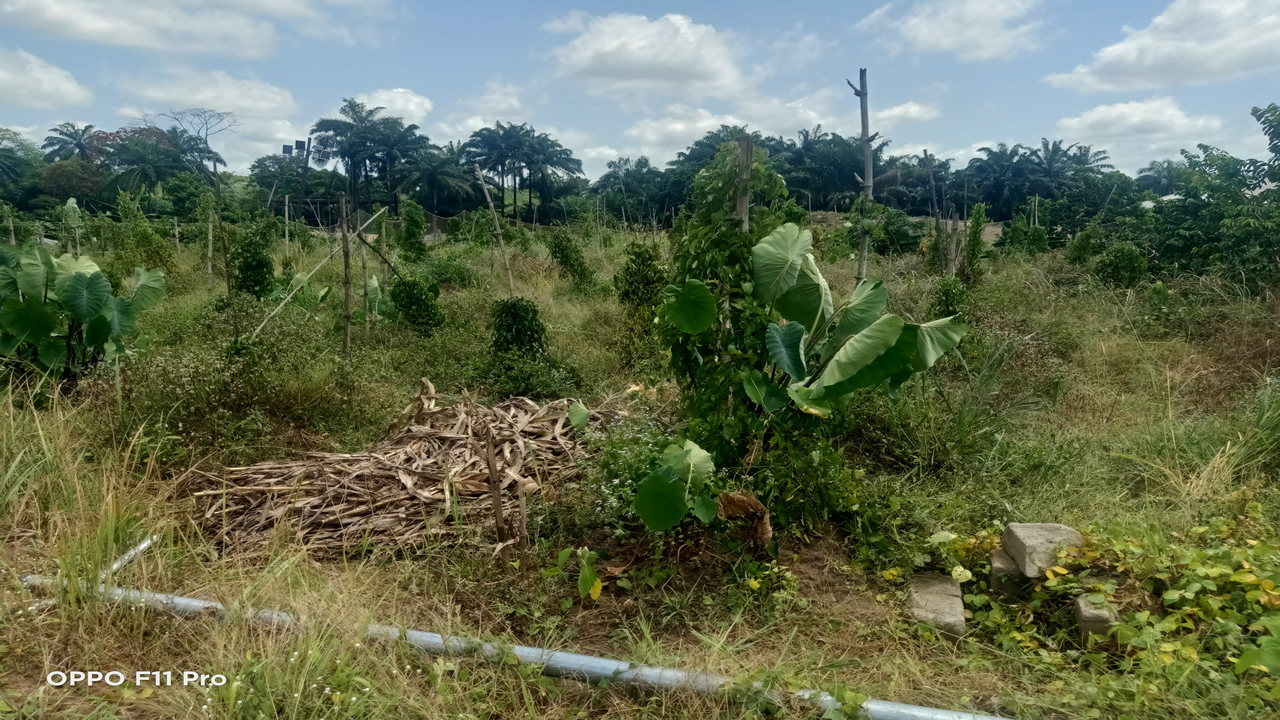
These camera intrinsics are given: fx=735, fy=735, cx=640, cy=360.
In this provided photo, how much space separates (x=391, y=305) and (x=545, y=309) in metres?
1.63

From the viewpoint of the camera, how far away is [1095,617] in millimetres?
2330

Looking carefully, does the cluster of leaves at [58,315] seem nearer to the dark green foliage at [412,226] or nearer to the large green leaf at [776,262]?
the large green leaf at [776,262]

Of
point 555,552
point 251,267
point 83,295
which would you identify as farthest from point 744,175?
point 251,267

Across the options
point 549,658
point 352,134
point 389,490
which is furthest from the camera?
point 352,134

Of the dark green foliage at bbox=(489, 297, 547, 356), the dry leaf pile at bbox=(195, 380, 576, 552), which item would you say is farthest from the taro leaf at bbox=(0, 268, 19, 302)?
the dark green foliage at bbox=(489, 297, 547, 356)

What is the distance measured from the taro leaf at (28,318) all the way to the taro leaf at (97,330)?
21 cm

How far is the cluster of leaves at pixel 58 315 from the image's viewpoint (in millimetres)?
4262

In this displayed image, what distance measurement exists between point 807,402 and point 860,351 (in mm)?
249

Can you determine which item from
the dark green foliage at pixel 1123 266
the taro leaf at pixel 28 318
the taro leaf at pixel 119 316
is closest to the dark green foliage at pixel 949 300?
the dark green foliage at pixel 1123 266

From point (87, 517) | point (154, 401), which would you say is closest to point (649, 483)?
point (87, 517)

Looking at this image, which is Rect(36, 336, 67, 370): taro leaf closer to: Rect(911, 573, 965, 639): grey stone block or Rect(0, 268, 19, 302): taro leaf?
Rect(0, 268, 19, 302): taro leaf

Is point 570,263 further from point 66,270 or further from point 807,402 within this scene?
point 807,402

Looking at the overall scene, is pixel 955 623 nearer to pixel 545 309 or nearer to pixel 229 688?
pixel 229 688

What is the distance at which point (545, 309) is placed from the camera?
819 centimetres
